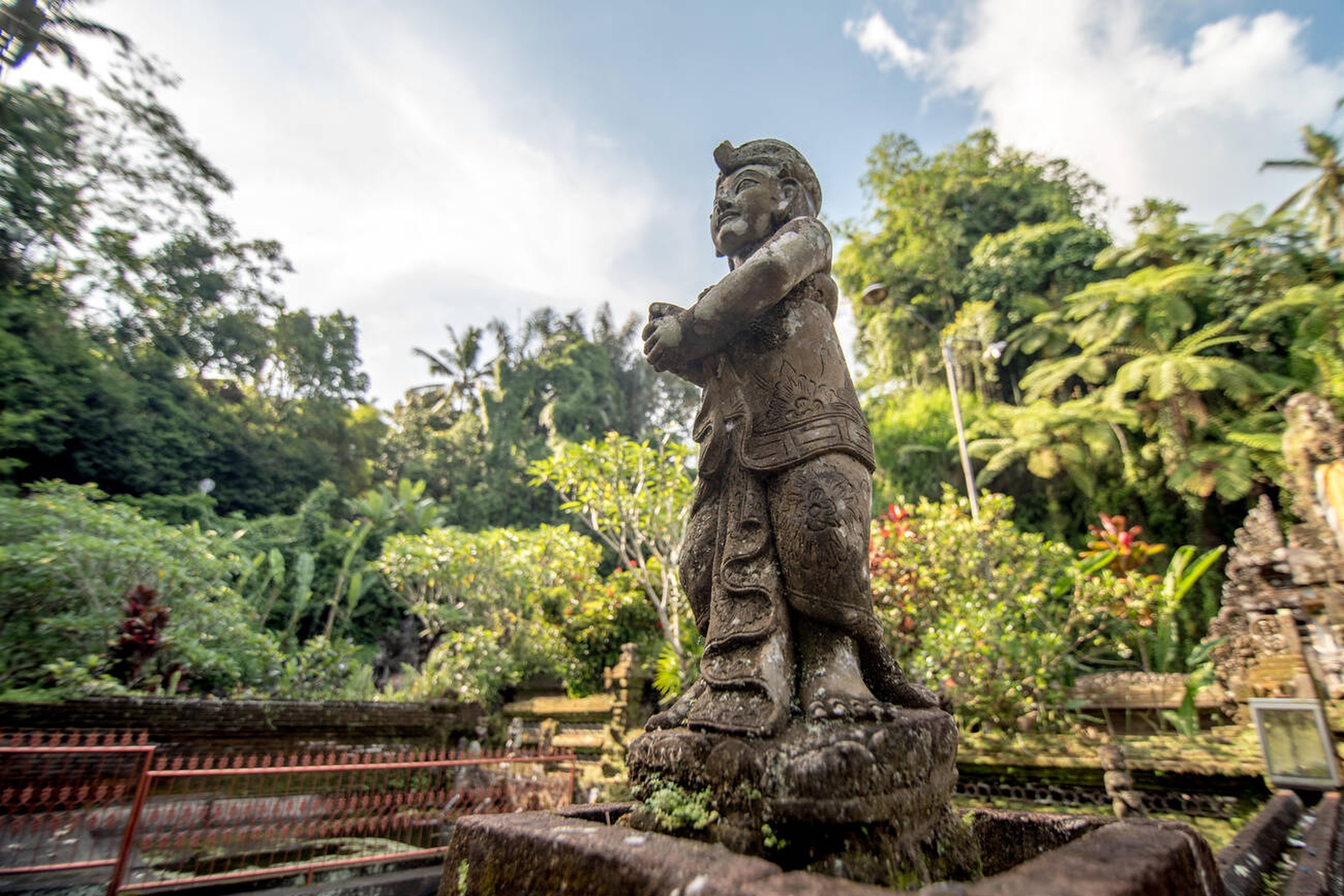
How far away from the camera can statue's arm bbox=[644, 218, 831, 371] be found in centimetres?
222

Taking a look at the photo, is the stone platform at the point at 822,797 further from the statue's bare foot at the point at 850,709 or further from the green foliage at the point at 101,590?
the green foliage at the point at 101,590

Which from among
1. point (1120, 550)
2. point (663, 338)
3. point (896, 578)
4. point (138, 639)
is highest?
point (1120, 550)

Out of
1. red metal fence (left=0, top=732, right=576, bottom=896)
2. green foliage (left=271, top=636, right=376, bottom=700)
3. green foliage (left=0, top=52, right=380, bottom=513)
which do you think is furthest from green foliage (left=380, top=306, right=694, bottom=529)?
red metal fence (left=0, top=732, right=576, bottom=896)

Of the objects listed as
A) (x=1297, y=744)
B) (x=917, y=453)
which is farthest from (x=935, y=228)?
(x=1297, y=744)

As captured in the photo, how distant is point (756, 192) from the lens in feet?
8.30

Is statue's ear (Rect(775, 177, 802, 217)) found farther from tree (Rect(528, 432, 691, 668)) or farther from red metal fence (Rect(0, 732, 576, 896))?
tree (Rect(528, 432, 691, 668))

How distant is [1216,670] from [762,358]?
791cm

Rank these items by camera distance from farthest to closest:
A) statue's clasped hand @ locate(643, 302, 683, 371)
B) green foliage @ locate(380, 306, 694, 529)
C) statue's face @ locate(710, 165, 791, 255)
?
1. green foliage @ locate(380, 306, 694, 529)
2. statue's face @ locate(710, 165, 791, 255)
3. statue's clasped hand @ locate(643, 302, 683, 371)

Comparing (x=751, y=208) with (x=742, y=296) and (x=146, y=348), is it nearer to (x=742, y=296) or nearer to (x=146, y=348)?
(x=742, y=296)

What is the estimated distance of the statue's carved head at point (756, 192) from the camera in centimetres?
254

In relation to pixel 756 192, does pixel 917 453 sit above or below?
above

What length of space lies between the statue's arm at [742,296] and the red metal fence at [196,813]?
3510mm

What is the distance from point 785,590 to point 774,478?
1.22ft

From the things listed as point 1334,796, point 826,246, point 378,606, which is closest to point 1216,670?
point 1334,796
